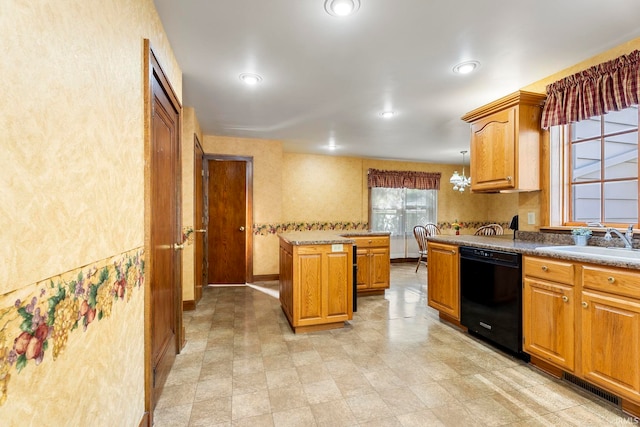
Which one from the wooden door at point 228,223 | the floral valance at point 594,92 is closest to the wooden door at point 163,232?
the wooden door at point 228,223

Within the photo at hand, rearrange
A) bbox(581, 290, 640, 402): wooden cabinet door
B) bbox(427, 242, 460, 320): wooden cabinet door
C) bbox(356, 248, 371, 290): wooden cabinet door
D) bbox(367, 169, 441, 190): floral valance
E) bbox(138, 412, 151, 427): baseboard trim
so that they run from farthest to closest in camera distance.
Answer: bbox(367, 169, 441, 190): floral valance, bbox(356, 248, 371, 290): wooden cabinet door, bbox(427, 242, 460, 320): wooden cabinet door, bbox(581, 290, 640, 402): wooden cabinet door, bbox(138, 412, 151, 427): baseboard trim

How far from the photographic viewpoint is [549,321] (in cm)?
205

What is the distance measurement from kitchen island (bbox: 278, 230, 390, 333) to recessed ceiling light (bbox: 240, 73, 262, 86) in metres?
1.56

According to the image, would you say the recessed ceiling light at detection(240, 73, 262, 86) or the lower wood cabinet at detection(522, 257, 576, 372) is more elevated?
the recessed ceiling light at detection(240, 73, 262, 86)

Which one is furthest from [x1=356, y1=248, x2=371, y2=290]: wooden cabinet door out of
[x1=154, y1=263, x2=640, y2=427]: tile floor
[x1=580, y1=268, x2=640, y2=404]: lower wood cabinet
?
[x1=580, y1=268, x2=640, y2=404]: lower wood cabinet

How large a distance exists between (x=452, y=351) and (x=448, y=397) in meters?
0.71

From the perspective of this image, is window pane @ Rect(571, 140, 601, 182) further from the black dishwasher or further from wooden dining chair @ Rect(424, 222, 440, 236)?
wooden dining chair @ Rect(424, 222, 440, 236)

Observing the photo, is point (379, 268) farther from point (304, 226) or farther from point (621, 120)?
point (621, 120)

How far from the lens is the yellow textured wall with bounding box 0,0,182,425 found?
0.64 meters

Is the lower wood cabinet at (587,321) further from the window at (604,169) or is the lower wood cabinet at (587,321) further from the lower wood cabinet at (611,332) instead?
the window at (604,169)

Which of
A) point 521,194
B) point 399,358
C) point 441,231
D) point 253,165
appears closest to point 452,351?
point 399,358

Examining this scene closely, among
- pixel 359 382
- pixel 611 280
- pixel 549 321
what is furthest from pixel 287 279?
pixel 611 280

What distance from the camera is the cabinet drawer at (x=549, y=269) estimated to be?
1.94m

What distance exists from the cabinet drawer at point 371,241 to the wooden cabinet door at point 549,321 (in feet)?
6.78
